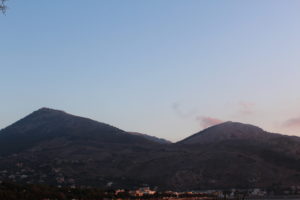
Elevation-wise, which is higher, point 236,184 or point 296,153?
point 296,153

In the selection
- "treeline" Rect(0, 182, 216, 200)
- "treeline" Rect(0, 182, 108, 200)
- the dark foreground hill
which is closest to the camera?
"treeline" Rect(0, 182, 108, 200)

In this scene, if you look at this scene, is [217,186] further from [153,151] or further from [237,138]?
[237,138]

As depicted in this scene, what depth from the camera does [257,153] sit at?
515 feet

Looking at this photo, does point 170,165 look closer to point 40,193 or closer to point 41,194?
point 40,193

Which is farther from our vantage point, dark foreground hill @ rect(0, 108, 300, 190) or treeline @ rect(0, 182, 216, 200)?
dark foreground hill @ rect(0, 108, 300, 190)

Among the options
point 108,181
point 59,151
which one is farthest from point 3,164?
point 108,181

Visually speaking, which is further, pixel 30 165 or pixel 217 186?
pixel 30 165

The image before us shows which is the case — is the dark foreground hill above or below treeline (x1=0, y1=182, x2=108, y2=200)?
above

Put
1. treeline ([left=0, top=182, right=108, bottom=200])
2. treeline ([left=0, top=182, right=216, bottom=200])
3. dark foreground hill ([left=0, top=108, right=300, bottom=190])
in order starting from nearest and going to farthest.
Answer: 1. treeline ([left=0, top=182, right=108, bottom=200])
2. treeline ([left=0, top=182, right=216, bottom=200])
3. dark foreground hill ([left=0, top=108, right=300, bottom=190])

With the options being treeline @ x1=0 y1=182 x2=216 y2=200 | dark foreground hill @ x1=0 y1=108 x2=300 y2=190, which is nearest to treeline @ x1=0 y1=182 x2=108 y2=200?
treeline @ x1=0 y1=182 x2=216 y2=200

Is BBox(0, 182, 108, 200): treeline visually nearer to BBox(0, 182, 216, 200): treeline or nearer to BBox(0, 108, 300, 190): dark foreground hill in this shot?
BBox(0, 182, 216, 200): treeline

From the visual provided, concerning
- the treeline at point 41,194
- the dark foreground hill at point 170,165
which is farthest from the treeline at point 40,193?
the dark foreground hill at point 170,165

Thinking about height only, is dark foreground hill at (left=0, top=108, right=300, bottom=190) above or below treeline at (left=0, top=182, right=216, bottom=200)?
above

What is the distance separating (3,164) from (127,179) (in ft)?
163
